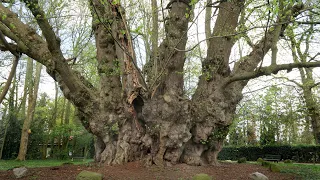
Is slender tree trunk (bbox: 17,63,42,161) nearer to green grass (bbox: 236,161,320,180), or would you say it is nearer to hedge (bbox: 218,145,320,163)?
hedge (bbox: 218,145,320,163)

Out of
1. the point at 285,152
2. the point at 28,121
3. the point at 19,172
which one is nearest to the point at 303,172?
the point at 19,172

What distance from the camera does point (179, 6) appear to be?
340 inches

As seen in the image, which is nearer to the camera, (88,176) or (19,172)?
(88,176)

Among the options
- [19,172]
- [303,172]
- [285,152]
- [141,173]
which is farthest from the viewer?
[285,152]

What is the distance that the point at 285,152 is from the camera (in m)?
17.1

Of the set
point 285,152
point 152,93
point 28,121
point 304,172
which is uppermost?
point 152,93

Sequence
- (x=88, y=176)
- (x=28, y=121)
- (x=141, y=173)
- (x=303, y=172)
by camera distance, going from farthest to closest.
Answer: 1. (x=28, y=121)
2. (x=303, y=172)
3. (x=141, y=173)
4. (x=88, y=176)

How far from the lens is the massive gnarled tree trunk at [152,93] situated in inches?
285

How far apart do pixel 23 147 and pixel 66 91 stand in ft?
33.4

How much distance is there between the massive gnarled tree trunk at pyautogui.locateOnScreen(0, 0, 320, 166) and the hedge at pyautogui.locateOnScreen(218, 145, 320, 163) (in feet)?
30.4

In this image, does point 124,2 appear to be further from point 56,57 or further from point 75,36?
point 75,36

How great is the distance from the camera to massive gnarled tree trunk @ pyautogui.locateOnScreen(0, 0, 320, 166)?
7.25 metres

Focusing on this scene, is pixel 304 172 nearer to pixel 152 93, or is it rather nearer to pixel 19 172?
pixel 152 93

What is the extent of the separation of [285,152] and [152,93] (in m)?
13.3
